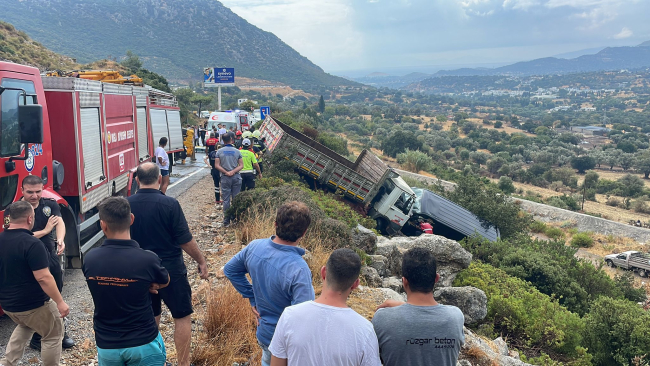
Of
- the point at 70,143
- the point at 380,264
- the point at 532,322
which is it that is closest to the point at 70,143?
the point at 70,143

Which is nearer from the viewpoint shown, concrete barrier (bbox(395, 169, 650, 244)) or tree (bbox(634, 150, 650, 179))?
concrete barrier (bbox(395, 169, 650, 244))

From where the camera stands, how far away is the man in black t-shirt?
13.8 feet

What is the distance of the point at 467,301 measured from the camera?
274 inches

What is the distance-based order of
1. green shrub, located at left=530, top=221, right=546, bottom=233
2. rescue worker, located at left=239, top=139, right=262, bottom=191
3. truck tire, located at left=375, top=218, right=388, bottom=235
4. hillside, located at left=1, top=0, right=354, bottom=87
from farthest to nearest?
hillside, located at left=1, top=0, right=354, bottom=87 → green shrub, located at left=530, top=221, right=546, bottom=233 → truck tire, located at left=375, top=218, right=388, bottom=235 → rescue worker, located at left=239, top=139, right=262, bottom=191

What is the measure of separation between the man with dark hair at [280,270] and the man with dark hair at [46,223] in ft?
7.08

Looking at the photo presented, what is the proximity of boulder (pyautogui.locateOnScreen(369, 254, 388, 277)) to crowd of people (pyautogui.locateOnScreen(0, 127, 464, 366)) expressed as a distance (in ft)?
14.0

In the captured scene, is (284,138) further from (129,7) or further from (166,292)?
(129,7)

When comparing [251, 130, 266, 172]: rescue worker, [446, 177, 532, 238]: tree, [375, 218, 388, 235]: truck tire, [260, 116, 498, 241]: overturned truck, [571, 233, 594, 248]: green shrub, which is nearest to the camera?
[251, 130, 266, 172]: rescue worker

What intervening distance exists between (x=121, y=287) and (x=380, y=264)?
18.0 feet

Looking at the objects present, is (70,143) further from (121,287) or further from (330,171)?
(330,171)

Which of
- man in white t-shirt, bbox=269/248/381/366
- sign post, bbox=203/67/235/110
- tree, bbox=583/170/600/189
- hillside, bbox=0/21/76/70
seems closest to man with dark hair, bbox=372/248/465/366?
man in white t-shirt, bbox=269/248/381/366

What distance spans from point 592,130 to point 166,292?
10648 cm

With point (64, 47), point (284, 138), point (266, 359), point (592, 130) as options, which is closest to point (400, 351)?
point (266, 359)

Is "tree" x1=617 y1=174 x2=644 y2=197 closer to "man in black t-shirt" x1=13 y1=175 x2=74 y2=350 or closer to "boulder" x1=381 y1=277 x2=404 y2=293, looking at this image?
"boulder" x1=381 y1=277 x2=404 y2=293
